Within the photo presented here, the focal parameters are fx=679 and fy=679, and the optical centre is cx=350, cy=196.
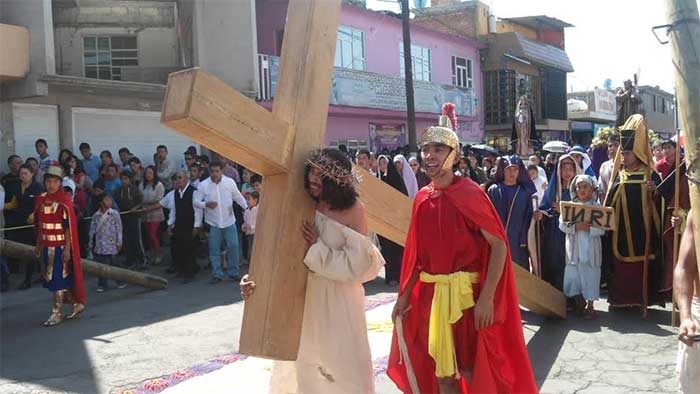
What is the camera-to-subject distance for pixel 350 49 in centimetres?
2398

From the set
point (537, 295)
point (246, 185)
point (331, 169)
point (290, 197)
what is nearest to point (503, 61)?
point (246, 185)

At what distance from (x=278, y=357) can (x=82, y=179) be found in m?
9.46

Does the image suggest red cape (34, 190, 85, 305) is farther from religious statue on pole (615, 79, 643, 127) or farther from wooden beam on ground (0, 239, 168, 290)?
religious statue on pole (615, 79, 643, 127)

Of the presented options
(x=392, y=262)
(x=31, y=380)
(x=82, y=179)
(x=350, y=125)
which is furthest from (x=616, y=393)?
(x=350, y=125)

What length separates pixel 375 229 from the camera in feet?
13.1

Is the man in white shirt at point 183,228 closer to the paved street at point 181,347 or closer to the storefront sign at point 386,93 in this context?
the paved street at point 181,347

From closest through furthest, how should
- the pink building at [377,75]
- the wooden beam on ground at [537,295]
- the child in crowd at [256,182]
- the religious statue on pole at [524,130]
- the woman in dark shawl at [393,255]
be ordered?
the wooden beam on ground at [537,295] < the woman in dark shawl at [393,255] < the child in crowd at [256,182] < the religious statue on pole at [524,130] < the pink building at [377,75]

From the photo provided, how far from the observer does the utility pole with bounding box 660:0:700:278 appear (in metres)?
2.28

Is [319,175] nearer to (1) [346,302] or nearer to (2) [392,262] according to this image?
(1) [346,302]

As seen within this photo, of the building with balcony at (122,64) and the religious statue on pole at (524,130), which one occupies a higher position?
the building with balcony at (122,64)

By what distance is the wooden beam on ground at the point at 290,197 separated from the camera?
10.1 ft

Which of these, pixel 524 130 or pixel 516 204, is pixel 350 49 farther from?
pixel 516 204

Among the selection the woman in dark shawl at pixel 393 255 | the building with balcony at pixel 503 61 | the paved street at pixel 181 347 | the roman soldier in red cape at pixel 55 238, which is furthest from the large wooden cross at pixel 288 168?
the building with balcony at pixel 503 61

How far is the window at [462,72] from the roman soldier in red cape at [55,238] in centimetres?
2455
